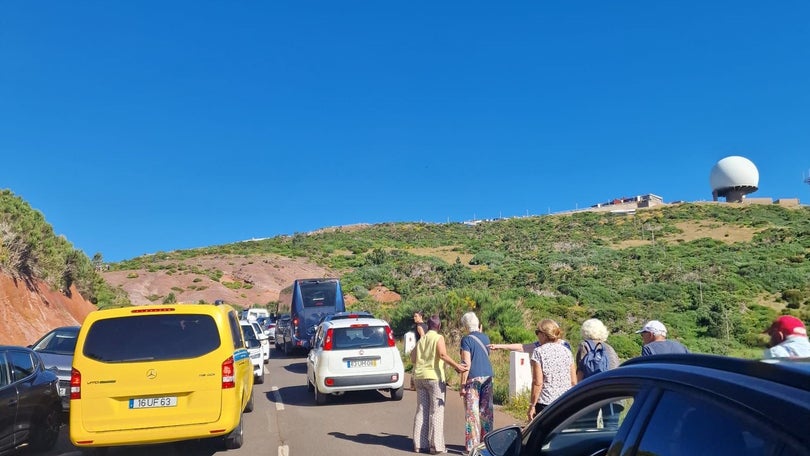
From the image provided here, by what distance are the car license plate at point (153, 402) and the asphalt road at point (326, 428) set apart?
1325mm

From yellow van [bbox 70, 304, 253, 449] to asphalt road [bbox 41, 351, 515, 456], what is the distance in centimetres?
113

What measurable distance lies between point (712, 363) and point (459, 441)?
699 cm

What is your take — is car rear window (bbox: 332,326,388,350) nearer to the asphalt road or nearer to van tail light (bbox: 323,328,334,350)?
van tail light (bbox: 323,328,334,350)

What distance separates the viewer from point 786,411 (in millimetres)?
1774

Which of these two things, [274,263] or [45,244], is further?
[274,263]

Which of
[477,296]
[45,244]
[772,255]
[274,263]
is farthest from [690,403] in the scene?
[274,263]

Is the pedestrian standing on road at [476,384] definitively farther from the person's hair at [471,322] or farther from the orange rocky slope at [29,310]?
the orange rocky slope at [29,310]

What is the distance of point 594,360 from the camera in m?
6.37

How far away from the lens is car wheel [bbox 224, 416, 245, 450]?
8250mm

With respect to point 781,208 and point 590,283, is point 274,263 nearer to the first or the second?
point 590,283

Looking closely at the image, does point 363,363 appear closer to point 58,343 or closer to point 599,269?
point 58,343

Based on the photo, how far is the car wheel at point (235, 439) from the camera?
8250 millimetres

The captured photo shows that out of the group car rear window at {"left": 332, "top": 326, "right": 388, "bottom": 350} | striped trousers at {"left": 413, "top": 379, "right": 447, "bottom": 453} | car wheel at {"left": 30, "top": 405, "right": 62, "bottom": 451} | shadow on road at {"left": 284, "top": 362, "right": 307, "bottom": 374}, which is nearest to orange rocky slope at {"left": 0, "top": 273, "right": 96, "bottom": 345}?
shadow on road at {"left": 284, "top": 362, "right": 307, "bottom": 374}

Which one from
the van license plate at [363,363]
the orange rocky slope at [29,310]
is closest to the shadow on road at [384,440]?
the van license plate at [363,363]
